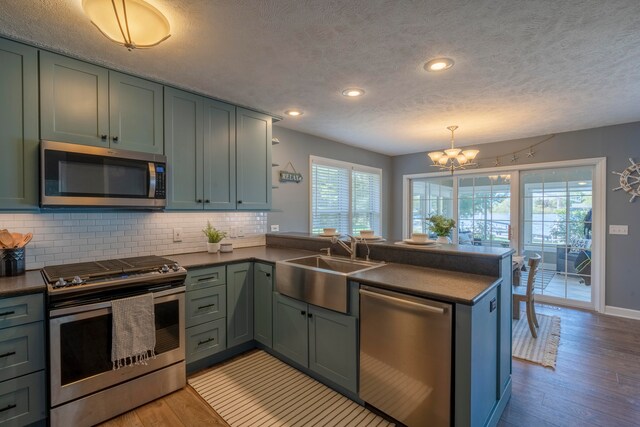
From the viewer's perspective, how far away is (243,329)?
279 centimetres

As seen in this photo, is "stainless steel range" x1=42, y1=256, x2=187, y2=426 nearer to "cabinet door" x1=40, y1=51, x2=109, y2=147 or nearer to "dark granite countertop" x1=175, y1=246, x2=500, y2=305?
"dark granite countertop" x1=175, y1=246, x2=500, y2=305

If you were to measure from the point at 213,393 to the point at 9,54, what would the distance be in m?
2.64

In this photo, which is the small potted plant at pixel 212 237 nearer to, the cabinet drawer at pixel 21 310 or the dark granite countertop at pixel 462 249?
the cabinet drawer at pixel 21 310

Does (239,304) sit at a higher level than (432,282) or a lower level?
lower

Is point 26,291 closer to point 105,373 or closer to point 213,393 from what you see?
point 105,373

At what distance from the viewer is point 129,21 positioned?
5.04ft

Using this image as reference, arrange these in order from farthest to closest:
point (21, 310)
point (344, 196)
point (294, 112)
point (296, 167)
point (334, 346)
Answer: point (344, 196)
point (296, 167)
point (294, 112)
point (334, 346)
point (21, 310)

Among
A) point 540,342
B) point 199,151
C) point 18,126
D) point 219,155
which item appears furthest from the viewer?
point 540,342

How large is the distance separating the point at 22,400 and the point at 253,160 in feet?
8.02

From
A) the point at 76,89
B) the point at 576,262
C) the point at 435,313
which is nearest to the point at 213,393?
the point at 435,313

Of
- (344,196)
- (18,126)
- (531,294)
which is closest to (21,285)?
(18,126)

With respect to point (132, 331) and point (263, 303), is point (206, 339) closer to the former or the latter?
point (263, 303)

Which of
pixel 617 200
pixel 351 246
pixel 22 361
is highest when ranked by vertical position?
pixel 617 200

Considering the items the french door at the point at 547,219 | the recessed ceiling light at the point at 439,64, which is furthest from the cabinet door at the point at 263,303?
the french door at the point at 547,219
